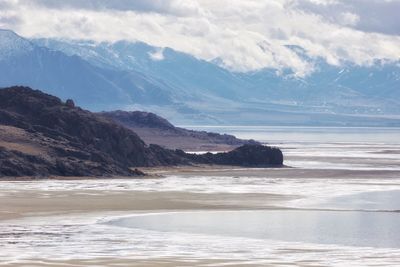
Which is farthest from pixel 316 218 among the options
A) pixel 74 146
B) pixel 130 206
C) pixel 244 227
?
pixel 74 146

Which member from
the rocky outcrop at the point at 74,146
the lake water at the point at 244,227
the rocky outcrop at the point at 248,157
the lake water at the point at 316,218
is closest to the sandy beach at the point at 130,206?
the lake water at the point at 244,227

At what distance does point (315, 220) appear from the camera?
59406 mm

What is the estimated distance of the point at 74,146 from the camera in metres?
106

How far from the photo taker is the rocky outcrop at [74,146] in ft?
317

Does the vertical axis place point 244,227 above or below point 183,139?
below

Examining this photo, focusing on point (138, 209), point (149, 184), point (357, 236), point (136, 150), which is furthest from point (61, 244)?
point (136, 150)

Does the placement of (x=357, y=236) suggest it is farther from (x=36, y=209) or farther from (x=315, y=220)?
(x=36, y=209)

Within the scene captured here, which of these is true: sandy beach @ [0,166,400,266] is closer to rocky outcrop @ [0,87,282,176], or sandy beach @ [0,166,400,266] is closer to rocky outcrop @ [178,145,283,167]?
rocky outcrop @ [0,87,282,176]

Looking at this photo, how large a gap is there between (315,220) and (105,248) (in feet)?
52.7

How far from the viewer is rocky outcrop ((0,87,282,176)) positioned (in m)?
96.5

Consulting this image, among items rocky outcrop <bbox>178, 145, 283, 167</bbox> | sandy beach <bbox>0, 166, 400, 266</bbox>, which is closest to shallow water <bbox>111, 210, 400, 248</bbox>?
sandy beach <bbox>0, 166, 400, 266</bbox>

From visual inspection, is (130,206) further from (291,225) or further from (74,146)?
(74,146)

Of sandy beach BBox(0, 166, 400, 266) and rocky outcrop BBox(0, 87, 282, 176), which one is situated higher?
rocky outcrop BBox(0, 87, 282, 176)

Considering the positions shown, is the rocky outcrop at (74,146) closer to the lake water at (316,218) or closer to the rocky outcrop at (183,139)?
the lake water at (316,218)
